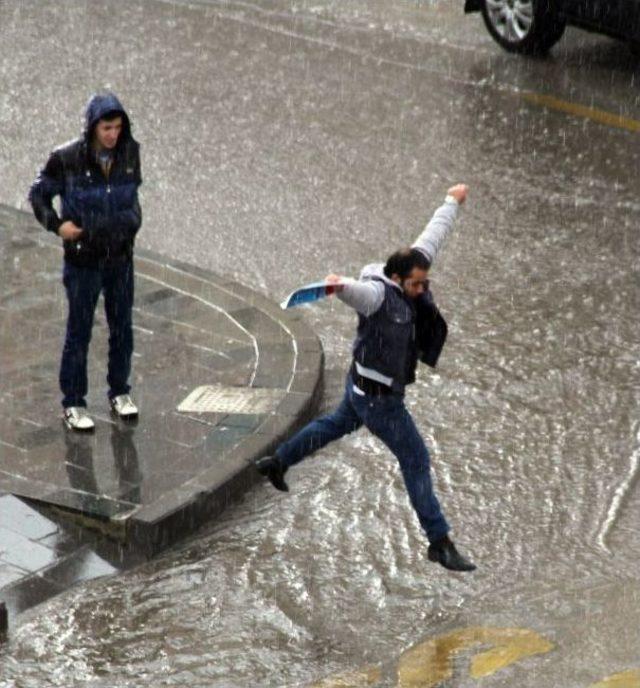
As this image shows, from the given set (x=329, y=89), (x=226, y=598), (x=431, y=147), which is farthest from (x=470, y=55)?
(x=226, y=598)

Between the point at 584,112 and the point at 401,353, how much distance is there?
7600 mm

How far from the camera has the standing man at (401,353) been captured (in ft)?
23.6

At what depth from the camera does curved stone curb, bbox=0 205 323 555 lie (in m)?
7.91

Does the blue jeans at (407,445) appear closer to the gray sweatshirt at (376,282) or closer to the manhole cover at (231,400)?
the gray sweatshirt at (376,282)

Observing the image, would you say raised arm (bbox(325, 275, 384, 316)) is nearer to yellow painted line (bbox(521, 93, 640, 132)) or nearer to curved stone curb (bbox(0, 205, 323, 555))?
curved stone curb (bbox(0, 205, 323, 555))

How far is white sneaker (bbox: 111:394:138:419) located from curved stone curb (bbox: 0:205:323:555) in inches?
3.4

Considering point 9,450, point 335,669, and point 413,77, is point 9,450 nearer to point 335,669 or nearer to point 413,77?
point 335,669

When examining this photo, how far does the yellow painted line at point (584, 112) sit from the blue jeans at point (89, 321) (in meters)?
6.45

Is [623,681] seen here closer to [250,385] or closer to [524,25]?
[250,385]

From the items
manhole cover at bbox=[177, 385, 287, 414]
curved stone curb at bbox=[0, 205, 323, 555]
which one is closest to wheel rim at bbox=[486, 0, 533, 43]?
curved stone curb at bbox=[0, 205, 323, 555]

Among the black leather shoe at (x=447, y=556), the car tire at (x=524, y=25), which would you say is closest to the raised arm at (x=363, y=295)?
the black leather shoe at (x=447, y=556)

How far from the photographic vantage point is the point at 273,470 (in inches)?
313

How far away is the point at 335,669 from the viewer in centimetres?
675

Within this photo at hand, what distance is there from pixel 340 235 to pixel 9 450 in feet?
12.6
